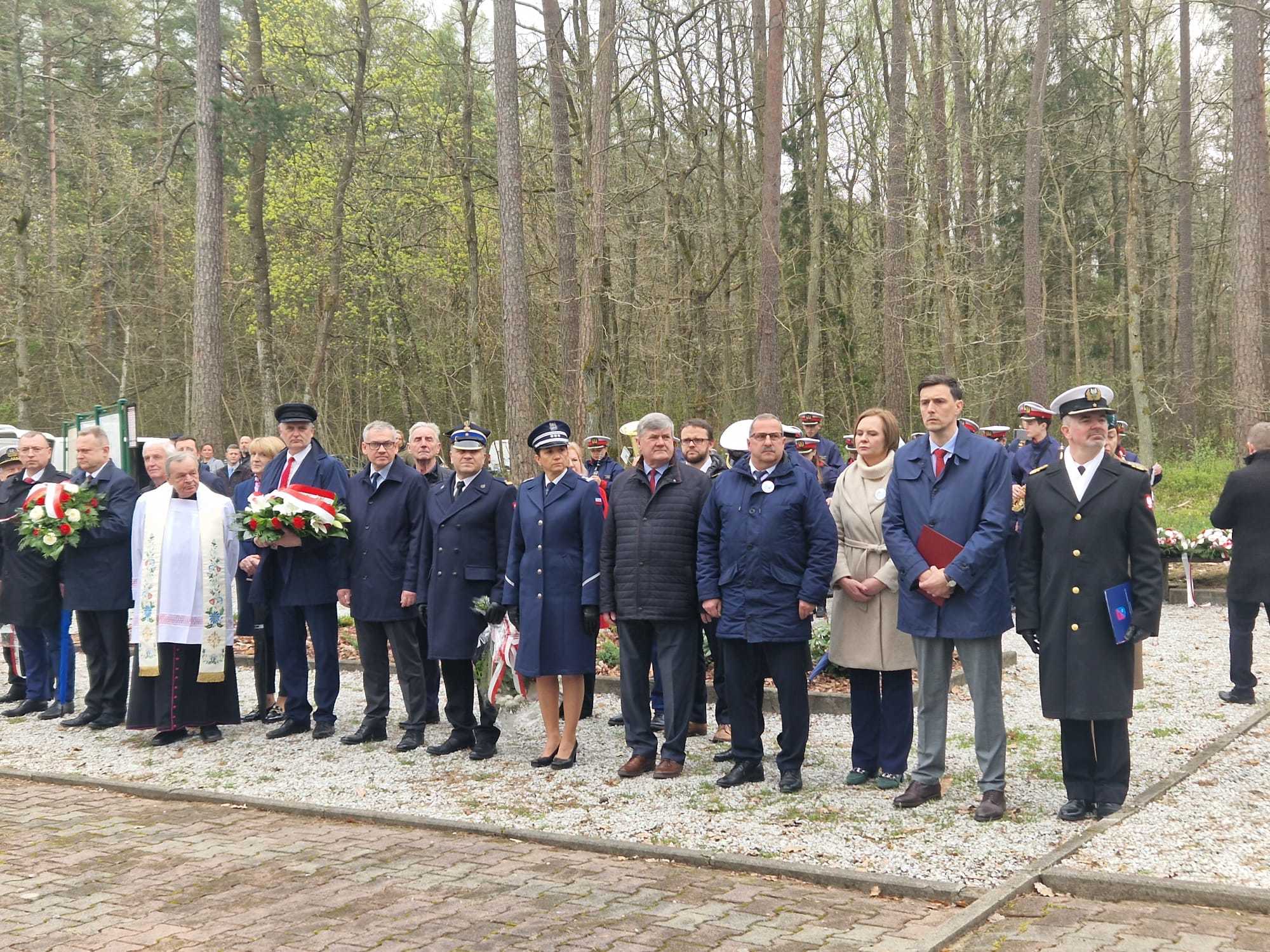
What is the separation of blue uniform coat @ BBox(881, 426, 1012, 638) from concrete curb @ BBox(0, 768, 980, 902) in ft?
4.99

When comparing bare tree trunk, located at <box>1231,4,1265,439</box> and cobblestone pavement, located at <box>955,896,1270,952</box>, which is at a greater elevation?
bare tree trunk, located at <box>1231,4,1265,439</box>

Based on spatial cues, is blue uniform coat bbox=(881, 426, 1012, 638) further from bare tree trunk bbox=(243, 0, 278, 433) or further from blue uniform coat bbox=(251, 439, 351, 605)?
bare tree trunk bbox=(243, 0, 278, 433)

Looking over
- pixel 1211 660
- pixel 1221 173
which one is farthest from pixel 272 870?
pixel 1221 173

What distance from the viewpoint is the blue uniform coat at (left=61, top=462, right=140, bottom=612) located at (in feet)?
31.3

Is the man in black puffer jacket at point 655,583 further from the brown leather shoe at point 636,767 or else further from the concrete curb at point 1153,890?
the concrete curb at point 1153,890

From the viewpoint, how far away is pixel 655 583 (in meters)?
7.36

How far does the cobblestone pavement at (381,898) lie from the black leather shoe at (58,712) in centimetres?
351

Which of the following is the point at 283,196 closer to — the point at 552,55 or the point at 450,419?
the point at 450,419

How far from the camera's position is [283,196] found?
27453 mm

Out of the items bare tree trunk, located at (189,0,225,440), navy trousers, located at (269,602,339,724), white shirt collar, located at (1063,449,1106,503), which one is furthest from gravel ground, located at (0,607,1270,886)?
bare tree trunk, located at (189,0,225,440)

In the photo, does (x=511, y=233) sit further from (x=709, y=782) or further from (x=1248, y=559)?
(x=1248, y=559)

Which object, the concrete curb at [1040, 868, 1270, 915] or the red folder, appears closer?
the concrete curb at [1040, 868, 1270, 915]

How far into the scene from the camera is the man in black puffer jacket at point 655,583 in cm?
737

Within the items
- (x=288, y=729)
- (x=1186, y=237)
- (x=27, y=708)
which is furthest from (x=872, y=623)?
(x=1186, y=237)
